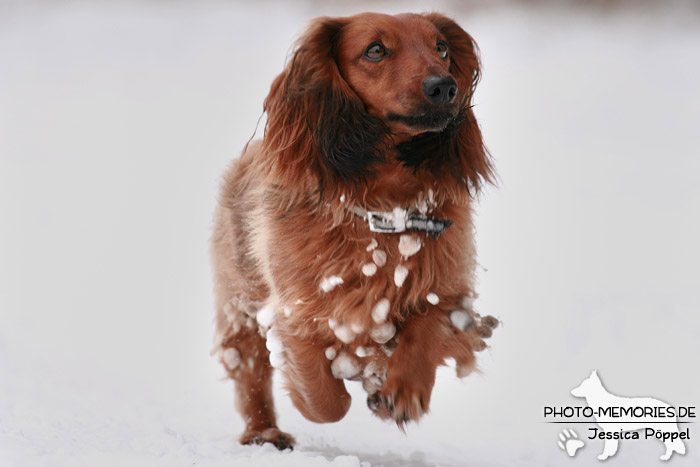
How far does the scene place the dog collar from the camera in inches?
115

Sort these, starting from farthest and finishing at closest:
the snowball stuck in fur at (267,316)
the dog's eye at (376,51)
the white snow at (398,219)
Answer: the snowball stuck in fur at (267,316)
the white snow at (398,219)
the dog's eye at (376,51)

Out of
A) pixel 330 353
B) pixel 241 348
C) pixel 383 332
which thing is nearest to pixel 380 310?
pixel 383 332

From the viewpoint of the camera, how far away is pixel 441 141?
2941 millimetres

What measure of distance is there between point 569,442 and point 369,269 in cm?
142

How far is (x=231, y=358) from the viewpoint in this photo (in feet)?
13.3

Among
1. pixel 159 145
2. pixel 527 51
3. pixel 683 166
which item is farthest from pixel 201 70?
pixel 683 166

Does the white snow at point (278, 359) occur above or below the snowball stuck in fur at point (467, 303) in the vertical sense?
below

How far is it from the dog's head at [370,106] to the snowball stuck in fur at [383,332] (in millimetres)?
567

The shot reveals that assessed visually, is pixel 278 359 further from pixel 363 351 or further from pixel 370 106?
pixel 370 106

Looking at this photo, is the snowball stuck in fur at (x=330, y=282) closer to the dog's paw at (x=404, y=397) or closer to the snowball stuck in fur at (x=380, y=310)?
the snowball stuck in fur at (x=380, y=310)

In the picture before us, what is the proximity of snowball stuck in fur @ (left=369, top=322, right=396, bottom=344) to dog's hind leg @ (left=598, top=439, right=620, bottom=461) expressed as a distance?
120cm

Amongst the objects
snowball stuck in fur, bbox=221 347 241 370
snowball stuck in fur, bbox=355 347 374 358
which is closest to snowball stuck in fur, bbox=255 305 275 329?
snowball stuck in fur, bbox=355 347 374 358

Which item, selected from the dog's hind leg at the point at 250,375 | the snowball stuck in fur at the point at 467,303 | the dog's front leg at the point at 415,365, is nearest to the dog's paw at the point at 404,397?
the dog's front leg at the point at 415,365

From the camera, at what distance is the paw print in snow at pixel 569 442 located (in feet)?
11.8
